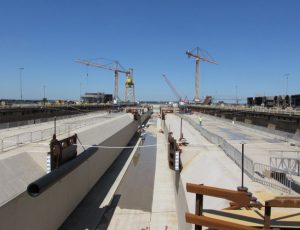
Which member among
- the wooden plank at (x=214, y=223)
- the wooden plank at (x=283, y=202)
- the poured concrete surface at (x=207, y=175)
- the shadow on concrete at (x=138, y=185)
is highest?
the wooden plank at (x=283, y=202)

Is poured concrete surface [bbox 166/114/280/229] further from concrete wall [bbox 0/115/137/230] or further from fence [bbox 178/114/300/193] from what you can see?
concrete wall [bbox 0/115/137/230]

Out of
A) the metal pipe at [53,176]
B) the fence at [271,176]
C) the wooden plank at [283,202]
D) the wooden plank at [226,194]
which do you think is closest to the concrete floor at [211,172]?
the fence at [271,176]

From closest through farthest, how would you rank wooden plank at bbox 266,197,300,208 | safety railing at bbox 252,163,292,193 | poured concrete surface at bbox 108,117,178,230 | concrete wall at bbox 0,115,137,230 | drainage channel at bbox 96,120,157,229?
wooden plank at bbox 266,197,300,208 → concrete wall at bbox 0,115,137,230 → safety railing at bbox 252,163,292,193 → poured concrete surface at bbox 108,117,178,230 → drainage channel at bbox 96,120,157,229

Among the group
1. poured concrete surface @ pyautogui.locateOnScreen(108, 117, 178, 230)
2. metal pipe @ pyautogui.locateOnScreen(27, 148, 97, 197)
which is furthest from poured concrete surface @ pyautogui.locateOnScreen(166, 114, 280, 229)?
metal pipe @ pyautogui.locateOnScreen(27, 148, 97, 197)

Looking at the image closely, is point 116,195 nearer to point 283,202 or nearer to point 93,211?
point 93,211

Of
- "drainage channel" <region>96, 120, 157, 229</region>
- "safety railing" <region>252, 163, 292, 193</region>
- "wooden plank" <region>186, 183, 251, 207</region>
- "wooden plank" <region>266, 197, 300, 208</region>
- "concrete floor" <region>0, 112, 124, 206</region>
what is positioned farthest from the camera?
"drainage channel" <region>96, 120, 157, 229</region>

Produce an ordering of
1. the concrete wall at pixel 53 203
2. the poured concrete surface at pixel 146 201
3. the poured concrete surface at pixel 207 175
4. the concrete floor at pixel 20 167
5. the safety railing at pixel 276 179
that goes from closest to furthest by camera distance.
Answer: the concrete wall at pixel 53 203 → the poured concrete surface at pixel 207 175 → the concrete floor at pixel 20 167 → the safety railing at pixel 276 179 → the poured concrete surface at pixel 146 201

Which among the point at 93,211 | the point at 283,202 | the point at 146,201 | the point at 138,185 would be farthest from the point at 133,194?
the point at 283,202

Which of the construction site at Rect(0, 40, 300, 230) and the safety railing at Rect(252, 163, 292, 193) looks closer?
the construction site at Rect(0, 40, 300, 230)

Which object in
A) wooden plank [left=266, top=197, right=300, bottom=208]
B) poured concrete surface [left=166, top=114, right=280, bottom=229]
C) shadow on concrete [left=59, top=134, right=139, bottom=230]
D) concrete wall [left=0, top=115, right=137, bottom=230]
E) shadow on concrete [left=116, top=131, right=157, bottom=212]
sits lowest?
shadow on concrete [left=116, top=131, right=157, bottom=212]

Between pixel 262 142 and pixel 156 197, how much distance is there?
571 inches

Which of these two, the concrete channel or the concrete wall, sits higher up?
the concrete wall

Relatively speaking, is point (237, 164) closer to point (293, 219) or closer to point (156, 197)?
point (156, 197)

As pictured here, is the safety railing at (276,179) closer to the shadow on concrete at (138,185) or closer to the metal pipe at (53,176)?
the shadow on concrete at (138,185)
